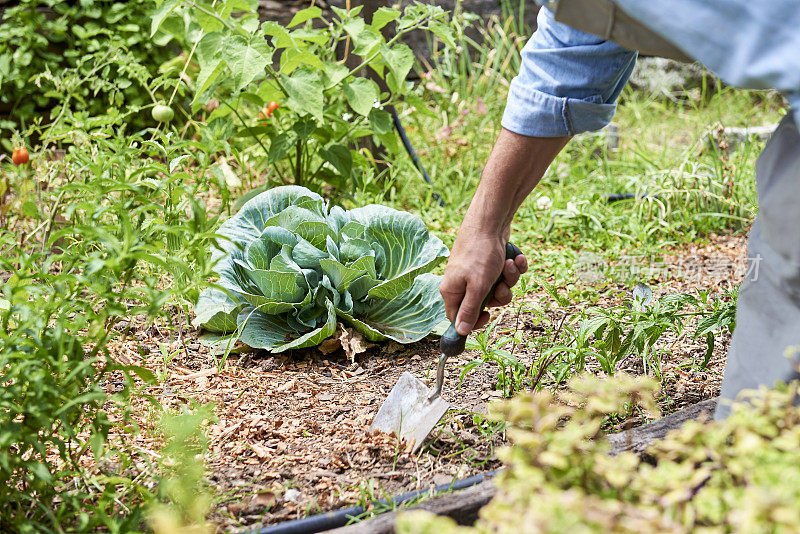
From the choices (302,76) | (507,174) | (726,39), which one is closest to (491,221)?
(507,174)

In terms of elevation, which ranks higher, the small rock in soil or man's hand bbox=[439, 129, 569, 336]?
man's hand bbox=[439, 129, 569, 336]

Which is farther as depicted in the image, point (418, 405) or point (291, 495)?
point (418, 405)

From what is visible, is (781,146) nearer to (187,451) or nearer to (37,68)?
(187,451)

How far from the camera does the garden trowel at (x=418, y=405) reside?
5.15 feet

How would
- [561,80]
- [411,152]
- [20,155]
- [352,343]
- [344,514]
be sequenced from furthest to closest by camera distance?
[411,152] → [20,155] → [352,343] → [561,80] → [344,514]

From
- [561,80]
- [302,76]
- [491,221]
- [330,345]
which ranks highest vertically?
[561,80]

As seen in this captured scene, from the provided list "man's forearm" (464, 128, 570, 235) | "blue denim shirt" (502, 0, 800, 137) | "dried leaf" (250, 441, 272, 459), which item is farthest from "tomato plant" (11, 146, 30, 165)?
"blue denim shirt" (502, 0, 800, 137)

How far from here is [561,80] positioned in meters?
1.42

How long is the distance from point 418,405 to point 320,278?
2.06ft

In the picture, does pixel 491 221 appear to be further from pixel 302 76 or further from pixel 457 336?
pixel 302 76

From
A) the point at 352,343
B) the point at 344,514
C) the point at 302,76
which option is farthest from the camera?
the point at 302,76

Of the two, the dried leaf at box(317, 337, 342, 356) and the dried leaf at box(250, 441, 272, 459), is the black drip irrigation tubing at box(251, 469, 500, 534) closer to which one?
the dried leaf at box(250, 441, 272, 459)

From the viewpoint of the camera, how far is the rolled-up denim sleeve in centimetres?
139

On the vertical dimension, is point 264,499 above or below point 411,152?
above
